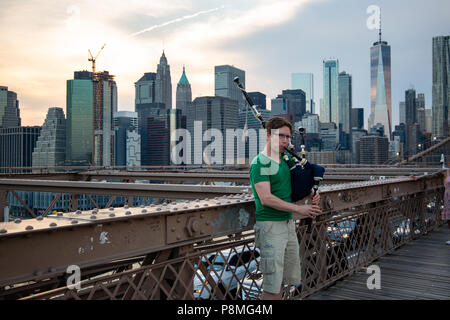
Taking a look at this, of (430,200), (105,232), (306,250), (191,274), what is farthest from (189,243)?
(430,200)

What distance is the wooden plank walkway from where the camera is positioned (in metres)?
6.06

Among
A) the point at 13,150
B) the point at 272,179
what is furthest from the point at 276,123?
the point at 13,150

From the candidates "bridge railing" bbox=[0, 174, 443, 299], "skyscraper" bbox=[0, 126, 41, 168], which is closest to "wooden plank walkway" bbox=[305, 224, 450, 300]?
"bridge railing" bbox=[0, 174, 443, 299]

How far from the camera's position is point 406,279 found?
686 cm

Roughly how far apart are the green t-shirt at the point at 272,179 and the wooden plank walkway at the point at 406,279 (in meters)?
2.50

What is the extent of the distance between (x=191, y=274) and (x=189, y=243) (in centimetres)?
35

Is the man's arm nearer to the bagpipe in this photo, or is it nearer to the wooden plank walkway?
the bagpipe

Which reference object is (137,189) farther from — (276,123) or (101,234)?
(101,234)

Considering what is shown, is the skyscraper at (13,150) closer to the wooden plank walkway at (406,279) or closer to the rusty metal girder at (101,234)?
the wooden plank walkway at (406,279)

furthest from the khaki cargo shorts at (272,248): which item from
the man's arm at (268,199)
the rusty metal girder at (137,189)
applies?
the rusty metal girder at (137,189)

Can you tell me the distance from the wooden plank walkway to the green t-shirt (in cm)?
250

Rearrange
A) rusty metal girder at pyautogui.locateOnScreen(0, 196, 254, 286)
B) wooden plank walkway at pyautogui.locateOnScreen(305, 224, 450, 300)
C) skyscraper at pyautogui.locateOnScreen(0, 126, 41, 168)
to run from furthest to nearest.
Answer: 1. skyscraper at pyautogui.locateOnScreen(0, 126, 41, 168)
2. wooden plank walkway at pyautogui.locateOnScreen(305, 224, 450, 300)
3. rusty metal girder at pyautogui.locateOnScreen(0, 196, 254, 286)

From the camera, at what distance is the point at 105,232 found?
3170mm

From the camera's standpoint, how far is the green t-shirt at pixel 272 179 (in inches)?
149
